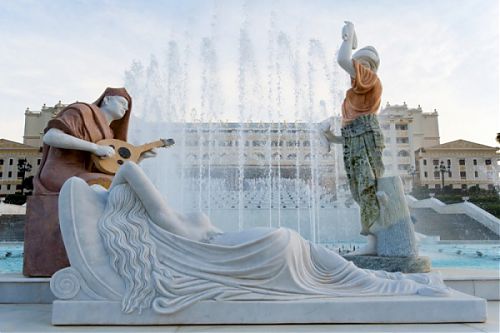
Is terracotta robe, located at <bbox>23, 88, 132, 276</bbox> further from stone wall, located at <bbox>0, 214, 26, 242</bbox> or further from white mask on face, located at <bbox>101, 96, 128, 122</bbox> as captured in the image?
stone wall, located at <bbox>0, 214, 26, 242</bbox>

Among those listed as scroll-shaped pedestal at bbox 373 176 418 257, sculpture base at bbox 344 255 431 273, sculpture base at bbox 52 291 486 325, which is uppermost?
scroll-shaped pedestal at bbox 373 176 418 257

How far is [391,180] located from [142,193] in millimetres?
2814

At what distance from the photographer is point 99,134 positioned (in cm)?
443

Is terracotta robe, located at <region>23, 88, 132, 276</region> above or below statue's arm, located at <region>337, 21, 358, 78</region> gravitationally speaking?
below

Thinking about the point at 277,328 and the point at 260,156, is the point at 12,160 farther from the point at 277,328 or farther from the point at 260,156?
the point at 277,328

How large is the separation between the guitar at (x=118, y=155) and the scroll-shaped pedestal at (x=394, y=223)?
249 cm

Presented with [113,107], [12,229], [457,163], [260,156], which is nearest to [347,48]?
[113,107]

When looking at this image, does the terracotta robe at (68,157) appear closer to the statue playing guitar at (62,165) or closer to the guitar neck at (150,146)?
the statue playing guitar at (62,165)

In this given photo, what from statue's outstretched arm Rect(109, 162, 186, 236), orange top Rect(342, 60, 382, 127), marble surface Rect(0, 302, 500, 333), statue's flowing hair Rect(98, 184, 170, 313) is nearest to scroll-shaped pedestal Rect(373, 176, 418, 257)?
orange top Rect(342, 60, 382, 127)

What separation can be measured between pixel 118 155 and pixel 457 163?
6091 centimetres

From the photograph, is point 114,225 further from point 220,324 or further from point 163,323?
point 220,324

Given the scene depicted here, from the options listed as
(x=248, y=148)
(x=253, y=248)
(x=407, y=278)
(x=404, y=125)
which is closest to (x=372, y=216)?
(x=407, y=278)

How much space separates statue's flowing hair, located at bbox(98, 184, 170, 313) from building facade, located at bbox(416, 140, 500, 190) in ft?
193

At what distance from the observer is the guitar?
166 inches
